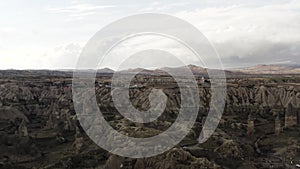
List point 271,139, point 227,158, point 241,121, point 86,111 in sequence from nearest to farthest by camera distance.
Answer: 1. point 227,158
2. point 271,139
3. point 86,111
4. point 241,121

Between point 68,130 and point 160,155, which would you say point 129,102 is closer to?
point 68,130

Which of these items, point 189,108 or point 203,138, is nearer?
point 203,138

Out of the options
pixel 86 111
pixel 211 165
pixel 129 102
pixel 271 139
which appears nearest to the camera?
pixel 211 165

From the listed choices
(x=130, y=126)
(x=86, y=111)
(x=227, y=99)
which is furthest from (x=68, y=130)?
(x=227, y=99)

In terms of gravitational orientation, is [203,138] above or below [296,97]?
below

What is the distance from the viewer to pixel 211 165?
1715 inches

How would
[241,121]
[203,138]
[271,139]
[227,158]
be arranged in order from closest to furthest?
[227,158]
[203,138]
[271,139]
[241,121]

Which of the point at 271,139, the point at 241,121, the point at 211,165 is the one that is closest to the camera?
the point at 211,165

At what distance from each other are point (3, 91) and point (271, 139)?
218ft

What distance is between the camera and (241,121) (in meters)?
80.2

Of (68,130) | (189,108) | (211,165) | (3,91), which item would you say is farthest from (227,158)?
(3,91)

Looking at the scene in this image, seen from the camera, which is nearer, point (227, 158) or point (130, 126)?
point (227, 158)

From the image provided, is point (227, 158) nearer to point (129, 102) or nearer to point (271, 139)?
point (271, 139)

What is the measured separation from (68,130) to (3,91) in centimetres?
3930
